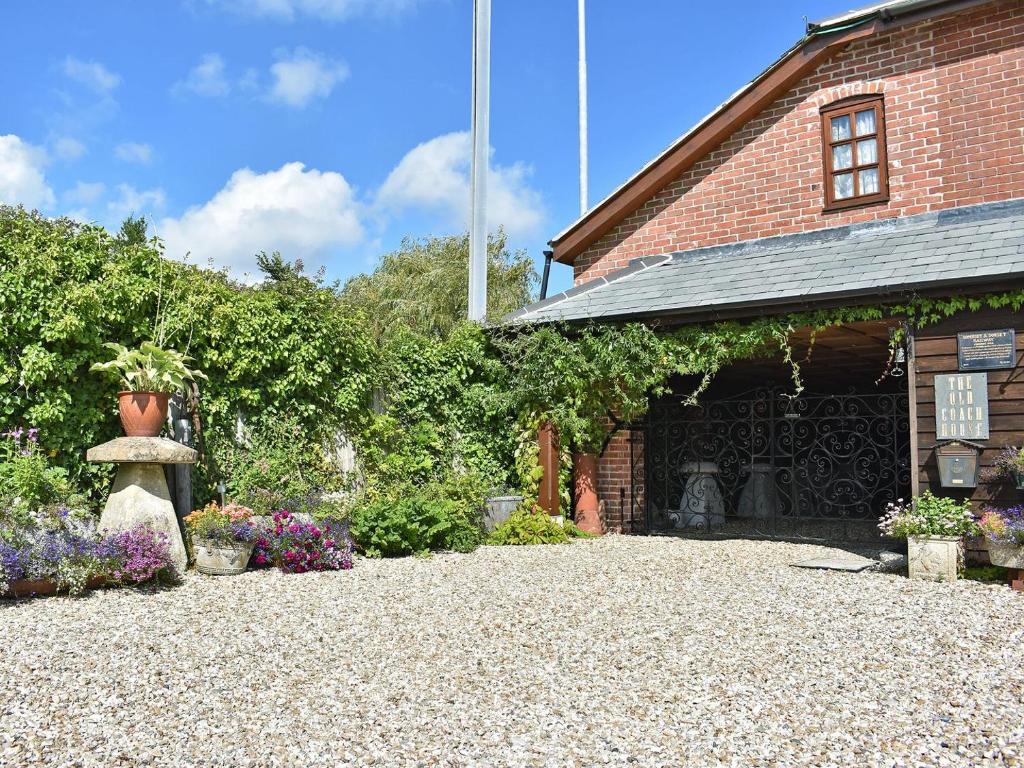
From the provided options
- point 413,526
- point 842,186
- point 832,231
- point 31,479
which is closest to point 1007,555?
point 832,231

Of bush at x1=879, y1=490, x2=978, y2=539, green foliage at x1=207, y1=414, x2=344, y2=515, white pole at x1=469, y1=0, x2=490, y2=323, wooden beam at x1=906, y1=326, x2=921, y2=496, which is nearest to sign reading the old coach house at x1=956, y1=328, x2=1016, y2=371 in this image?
wooden beam at x1=906, y1=326, x2=921, y2=496

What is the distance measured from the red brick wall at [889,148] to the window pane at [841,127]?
234 mm

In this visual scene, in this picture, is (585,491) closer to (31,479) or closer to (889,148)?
(889,148)

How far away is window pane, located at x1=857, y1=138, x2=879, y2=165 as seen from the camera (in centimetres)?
1071

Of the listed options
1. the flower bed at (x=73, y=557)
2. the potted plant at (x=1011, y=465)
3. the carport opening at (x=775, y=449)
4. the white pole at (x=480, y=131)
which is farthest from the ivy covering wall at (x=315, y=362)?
the white pole at (x=480, y=131)

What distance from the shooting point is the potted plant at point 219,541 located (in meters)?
6.75

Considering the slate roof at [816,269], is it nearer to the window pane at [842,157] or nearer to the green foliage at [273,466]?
the window pane at [842,157]

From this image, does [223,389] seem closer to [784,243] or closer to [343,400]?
[343,400]

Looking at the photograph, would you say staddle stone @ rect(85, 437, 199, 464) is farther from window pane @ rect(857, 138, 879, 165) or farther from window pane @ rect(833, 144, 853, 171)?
window pane @ rect(857, 138, 879, 165)

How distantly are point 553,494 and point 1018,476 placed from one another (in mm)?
5060

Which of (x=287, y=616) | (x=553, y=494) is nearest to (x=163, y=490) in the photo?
(x=287, y=616)

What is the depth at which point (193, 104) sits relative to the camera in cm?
1030

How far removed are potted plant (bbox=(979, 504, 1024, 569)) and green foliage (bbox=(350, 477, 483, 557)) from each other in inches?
193

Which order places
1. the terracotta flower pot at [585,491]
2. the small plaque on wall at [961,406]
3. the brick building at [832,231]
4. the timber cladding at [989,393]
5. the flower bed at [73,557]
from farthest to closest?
the terracotta flower pot at [585,491] → the brick building at [832,231] → the small plaque on wall at [961,406] → the timber cladding at [989,393] → the flower bed at [73,557]
